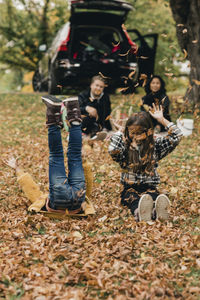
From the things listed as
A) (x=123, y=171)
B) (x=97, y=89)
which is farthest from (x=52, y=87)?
(x=123, y=171)

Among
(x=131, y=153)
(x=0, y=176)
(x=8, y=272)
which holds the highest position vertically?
(x=131, y=153)

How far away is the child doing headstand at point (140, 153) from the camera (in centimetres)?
391

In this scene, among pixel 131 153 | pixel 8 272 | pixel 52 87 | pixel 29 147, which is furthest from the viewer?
pixel 52 87

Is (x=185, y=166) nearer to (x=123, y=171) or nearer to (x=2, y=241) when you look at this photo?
(x=123, y=171)

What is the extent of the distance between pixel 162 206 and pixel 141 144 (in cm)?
69

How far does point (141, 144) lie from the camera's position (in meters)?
4.00

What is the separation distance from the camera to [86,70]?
29.2 ft

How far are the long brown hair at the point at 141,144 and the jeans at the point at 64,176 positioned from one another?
57 cm

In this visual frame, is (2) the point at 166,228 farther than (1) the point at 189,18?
No

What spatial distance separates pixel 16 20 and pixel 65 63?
11.5 m

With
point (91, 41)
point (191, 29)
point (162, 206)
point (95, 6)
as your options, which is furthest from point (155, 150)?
point (91, 41)

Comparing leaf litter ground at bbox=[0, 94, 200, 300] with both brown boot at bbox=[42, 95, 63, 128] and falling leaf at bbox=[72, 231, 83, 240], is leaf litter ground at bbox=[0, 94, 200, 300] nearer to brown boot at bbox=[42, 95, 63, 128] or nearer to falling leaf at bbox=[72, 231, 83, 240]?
falling leaf at bbox=[72, 231, 83, 240]

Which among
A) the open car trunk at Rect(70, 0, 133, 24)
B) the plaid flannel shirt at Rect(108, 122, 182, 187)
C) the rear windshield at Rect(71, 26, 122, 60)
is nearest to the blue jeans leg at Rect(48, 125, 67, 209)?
the plaid flannel shirt at Rect(108, 122, 182, 187)

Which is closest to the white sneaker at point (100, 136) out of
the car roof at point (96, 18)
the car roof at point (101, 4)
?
the car roof at point (101, 4)
